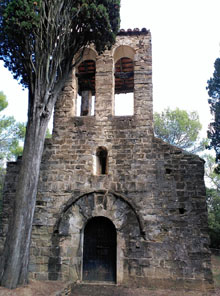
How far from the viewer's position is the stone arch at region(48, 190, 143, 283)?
6000 millimetres

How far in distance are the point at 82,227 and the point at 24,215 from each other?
5.34ft

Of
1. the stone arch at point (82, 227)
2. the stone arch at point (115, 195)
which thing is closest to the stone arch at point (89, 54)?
the stone arch at point (115, 195)

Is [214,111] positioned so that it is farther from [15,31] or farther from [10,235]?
[10,235]

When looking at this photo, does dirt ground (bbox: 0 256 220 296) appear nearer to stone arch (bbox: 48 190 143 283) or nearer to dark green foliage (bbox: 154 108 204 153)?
stone arch (bbox: 48 190 143 283)

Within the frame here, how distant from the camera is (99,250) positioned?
6.30 metres

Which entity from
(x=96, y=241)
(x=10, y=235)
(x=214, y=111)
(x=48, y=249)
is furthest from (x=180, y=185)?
(x=214, y=111)

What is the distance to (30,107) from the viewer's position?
6.04 metres

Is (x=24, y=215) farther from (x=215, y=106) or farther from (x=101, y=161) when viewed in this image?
(x=215, y=106)

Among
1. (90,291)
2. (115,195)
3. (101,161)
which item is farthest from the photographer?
(101,161)

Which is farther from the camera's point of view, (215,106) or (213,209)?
(213,209)

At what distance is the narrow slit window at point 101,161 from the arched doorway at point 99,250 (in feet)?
4.15

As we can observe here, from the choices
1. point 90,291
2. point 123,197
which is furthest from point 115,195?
point 90,291

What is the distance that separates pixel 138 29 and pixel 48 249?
22.2 ft

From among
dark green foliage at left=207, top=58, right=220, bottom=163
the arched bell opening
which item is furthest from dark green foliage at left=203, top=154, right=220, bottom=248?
the arched bell opening
